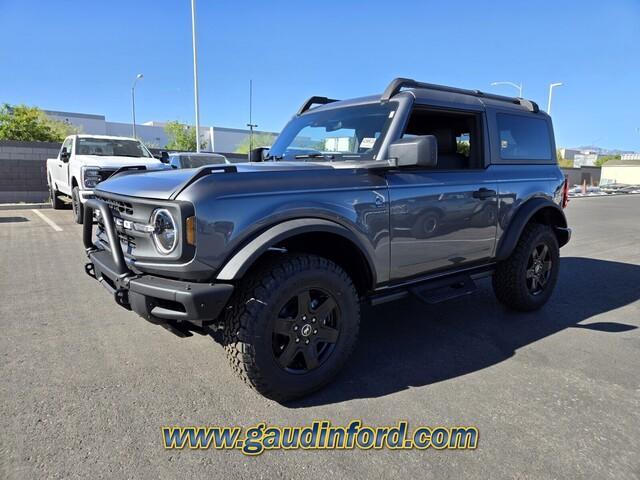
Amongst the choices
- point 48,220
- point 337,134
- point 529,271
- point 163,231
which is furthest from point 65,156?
point 529,271

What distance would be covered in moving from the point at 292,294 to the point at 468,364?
5.11 ft

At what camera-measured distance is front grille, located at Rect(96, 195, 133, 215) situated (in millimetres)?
2750

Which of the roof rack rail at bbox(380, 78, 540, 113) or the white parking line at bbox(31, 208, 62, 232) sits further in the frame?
the white parking line at bbox(31, 208, 62, 232)

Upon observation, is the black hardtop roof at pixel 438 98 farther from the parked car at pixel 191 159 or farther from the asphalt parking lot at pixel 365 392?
the parked car at pixel 191 159

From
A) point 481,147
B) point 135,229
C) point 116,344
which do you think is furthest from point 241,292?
point 481,147

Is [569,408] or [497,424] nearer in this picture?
[497,424]

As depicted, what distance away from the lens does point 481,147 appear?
3854 millimetres

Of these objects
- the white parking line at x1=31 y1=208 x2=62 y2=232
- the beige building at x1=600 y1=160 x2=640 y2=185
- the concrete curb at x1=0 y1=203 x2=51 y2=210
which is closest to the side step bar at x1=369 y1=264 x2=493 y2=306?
the white parking line at x1=31 y1=208 x2=62 y2=232

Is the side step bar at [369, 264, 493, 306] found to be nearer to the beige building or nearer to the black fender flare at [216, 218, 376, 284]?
the black fender flare at [216, 218, 376, 284]

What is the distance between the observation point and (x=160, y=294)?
2375mm

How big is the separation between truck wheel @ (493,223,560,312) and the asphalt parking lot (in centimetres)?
18

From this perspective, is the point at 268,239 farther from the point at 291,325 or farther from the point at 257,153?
the point at 257,153

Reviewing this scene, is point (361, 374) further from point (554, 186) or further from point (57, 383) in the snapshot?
point (554, 186)

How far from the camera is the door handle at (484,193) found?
11.9ft
